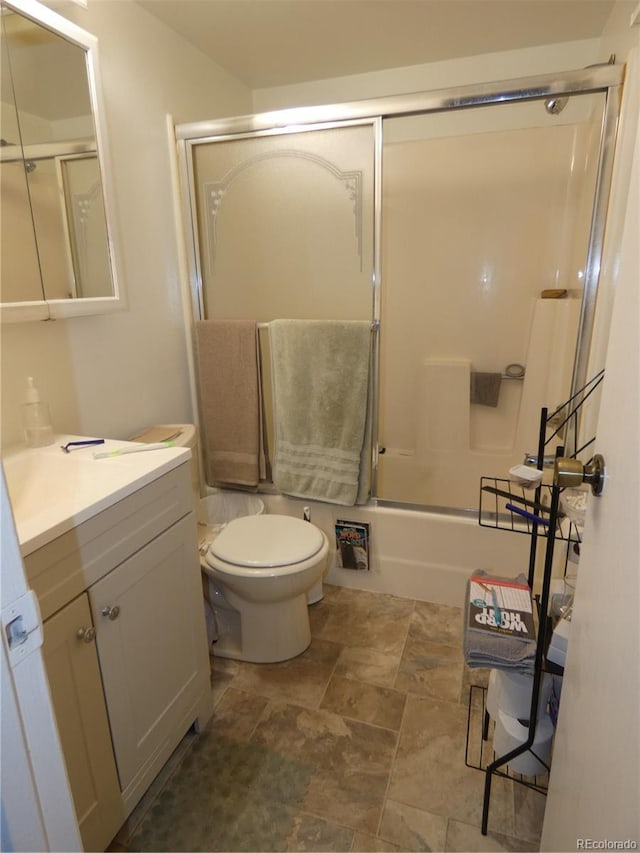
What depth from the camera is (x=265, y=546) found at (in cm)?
175

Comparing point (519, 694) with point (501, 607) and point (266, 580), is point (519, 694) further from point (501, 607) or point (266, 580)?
point (266, 580)

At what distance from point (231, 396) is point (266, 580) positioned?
0.86 m

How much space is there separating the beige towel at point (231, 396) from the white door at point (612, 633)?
155cm

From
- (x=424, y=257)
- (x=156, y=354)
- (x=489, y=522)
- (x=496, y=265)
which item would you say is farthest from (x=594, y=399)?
(x=156, y=354)

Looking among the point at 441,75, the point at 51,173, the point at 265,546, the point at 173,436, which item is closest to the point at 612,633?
the point at 265,546

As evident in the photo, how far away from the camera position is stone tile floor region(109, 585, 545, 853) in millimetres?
1251

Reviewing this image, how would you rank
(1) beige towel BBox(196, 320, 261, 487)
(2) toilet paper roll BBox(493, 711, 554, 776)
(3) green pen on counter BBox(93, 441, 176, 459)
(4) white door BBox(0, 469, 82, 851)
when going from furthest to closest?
(1) beige towel BBox(196, 320, 261, 487) < (3) green pen on counter BBox(93, 441, 176, 459) < (2) toilet paper roll BBox(493, 711, 554, 776) < (4) white door BBox(0, 469, 82, 851)

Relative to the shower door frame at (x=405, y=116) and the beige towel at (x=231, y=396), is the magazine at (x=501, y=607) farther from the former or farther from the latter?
the beige towel at (x=231, y=396)

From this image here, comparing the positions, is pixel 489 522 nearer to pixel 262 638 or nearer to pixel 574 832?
pixel 262 638

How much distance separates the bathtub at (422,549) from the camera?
2021 millimetres

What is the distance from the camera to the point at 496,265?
2.56 meters

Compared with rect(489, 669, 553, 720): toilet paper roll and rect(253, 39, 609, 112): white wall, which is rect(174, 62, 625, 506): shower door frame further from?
rect(489, 669, 553, 720): toilet paper roll

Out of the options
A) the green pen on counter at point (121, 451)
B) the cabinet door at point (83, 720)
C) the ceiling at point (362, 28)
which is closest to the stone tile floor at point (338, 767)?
the cabinet door at point (83, 720)

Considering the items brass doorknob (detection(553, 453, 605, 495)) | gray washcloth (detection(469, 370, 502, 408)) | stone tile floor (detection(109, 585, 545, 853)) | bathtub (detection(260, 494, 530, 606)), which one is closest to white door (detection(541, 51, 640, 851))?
brass doorknob (detection(553, 453, 605, 495))
